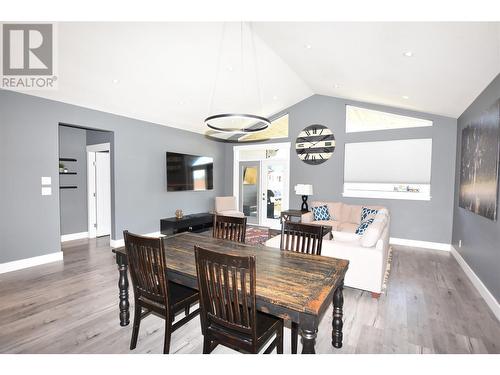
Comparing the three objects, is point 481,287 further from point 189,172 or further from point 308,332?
point 189,172

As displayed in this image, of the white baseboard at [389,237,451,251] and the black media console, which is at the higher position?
the black media console

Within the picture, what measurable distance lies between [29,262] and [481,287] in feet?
21.0

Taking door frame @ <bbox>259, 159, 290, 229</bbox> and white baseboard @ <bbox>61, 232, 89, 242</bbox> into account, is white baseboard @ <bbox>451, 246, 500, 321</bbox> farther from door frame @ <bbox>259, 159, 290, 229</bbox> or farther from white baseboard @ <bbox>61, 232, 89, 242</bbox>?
white baseboard @ <bbox>61, 232, 89, 242</bbox>

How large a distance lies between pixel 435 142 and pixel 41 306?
701 cm

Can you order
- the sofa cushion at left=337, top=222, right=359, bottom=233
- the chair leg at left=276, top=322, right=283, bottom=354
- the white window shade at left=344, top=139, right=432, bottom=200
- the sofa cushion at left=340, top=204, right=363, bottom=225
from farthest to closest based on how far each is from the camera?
1. the sofa cushion at left=340, top=204, right=363, bottom=225
2. the white window shade at left=344, top=139, right=432, bottom=200
3. the sofa cushion at left=337, top=222, right=359, bottom=233
4. the chair leg at left=276, top=322, right=283, bottom=354

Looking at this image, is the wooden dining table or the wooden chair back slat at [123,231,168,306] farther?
the wooden chair back slat at [123,231,168,306]

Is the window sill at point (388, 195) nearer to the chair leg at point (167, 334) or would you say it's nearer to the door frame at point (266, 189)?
the door frame at point (266, 189)

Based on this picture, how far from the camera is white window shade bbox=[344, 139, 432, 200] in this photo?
5402 mm

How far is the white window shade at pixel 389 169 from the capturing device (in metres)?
5.40

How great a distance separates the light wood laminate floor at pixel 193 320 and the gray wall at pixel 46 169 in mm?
622

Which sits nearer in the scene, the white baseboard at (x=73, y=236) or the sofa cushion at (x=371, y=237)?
the sofa cushion at (x=371, y=237)
